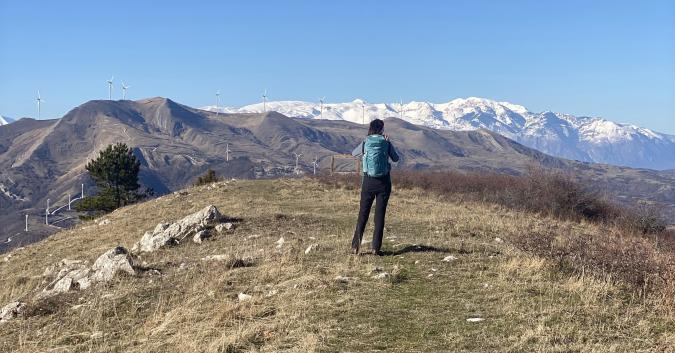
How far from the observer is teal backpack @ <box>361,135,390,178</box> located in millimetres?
12641

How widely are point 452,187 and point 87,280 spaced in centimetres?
3757

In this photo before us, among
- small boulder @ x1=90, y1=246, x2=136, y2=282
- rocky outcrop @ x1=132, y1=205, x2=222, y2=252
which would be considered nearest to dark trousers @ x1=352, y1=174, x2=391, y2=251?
small boulder @ x1=90, y1=246, x2=136, y2=282

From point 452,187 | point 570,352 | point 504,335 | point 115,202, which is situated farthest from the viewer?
point 115,202

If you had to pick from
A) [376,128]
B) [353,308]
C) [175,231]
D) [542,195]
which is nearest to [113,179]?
[175,231]

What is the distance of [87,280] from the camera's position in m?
12.1

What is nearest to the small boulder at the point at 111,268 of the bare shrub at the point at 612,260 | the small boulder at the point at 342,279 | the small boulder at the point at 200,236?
the small boulder at the point at 200,236

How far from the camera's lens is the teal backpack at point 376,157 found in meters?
12.6

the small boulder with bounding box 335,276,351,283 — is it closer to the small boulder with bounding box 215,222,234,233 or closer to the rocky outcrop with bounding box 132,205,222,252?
the rocky outcrop with bounding box 132,205,222,252

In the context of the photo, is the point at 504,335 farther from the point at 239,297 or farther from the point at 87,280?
the point at 87,280

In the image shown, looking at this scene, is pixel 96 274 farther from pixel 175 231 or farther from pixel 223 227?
pixel 223 227

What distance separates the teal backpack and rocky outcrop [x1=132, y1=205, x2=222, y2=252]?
27.1ft

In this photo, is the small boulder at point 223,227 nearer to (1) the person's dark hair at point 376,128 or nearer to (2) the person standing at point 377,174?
(2) the person standing at point 377,174

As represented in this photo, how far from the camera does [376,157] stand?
12633 mm

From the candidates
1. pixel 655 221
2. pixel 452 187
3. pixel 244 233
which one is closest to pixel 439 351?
pixel 244 233
